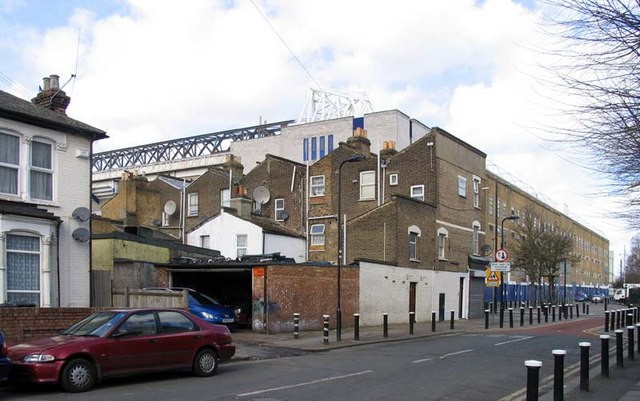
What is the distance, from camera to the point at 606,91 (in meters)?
9.27

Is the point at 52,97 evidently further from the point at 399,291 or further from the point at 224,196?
the point at 224,196

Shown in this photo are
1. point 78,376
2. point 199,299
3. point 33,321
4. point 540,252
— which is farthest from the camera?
point 540,252

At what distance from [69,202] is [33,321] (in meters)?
4.89

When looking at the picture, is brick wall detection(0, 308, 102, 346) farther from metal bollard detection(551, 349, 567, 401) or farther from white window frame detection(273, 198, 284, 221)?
white window frame detection(273, 198, 284, 221)

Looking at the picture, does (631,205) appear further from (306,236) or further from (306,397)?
(306,236)

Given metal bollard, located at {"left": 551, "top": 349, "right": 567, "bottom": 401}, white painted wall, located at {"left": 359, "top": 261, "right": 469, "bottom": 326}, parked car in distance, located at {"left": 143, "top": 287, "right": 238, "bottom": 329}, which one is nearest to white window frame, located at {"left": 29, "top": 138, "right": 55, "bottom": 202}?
parked car in distance, located at {"left": 143, "top": 287, "right": 238, "bottom": 329}

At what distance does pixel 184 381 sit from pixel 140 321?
148 cm

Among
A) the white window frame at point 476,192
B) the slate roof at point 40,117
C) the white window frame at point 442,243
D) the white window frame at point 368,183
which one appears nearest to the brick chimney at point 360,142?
the white window frame at point 368,183

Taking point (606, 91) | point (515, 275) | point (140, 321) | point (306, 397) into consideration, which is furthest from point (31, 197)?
point (515, 275)

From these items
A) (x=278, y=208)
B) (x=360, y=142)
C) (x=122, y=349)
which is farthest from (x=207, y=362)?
(x=278, y=208)

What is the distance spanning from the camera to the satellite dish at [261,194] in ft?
133

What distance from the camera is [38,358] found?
421 inches

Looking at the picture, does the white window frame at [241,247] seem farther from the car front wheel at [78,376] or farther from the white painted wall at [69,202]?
the car front wheel at [78,376]

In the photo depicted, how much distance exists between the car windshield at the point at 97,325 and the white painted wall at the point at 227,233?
2059 centimetres
